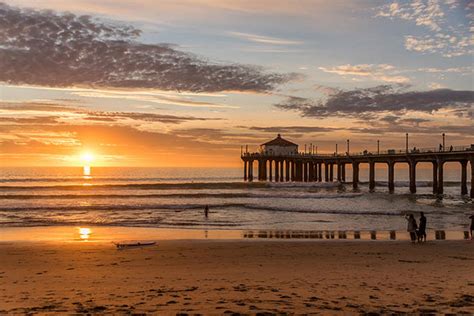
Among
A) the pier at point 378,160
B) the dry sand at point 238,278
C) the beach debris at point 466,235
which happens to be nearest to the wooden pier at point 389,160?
the pier at point 378,160

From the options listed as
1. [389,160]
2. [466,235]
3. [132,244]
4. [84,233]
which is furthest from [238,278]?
[389,160]

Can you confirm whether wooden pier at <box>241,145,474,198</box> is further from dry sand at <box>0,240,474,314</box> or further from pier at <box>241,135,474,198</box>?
dry sand at <box>0,240,474,314</box>

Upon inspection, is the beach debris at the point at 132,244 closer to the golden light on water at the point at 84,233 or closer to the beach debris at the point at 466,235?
the golden light on water at the point at 84,233

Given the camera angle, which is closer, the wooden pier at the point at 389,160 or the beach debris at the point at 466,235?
the beach debris at the point at 466,235

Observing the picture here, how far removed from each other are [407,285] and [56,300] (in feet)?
22.9

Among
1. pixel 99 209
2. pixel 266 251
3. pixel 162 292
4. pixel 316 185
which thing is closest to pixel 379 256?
pixel 266 251

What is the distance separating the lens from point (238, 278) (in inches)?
439

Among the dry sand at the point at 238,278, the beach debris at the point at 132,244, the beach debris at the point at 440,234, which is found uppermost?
the dry sand at the point at 238,278

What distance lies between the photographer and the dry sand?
8.51 metres

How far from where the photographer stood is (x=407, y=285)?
1028 cm

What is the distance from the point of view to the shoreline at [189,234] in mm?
19734

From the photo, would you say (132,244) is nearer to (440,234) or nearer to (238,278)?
(238,278)

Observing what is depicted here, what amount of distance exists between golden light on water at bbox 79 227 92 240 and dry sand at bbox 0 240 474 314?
307cm

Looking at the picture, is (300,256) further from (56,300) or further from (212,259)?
(56,300)
